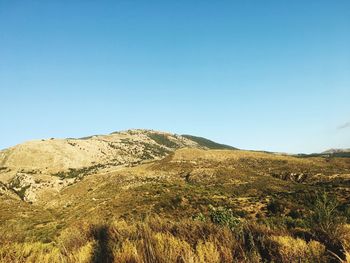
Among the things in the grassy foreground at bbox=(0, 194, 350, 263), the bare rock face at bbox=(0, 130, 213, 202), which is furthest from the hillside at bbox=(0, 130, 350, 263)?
the bare rock face at bbox=(0, 130, 213, 202)

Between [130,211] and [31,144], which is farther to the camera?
[31,144]

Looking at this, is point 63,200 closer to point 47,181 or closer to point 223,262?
point 47,181

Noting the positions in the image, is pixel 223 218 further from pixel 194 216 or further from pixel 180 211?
pixel 180 211

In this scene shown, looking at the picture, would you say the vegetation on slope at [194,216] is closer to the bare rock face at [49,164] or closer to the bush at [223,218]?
the bush at [223,218]

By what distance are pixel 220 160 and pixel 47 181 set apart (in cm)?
3676

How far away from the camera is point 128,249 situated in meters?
5.71

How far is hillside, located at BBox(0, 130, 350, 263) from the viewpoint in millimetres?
5895

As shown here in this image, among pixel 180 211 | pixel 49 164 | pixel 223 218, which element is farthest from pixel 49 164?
pixel 223 218

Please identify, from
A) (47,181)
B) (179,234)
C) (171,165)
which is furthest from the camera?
(171,165)

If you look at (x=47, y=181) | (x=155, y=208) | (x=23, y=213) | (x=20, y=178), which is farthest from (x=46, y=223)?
(x=20, y=178)

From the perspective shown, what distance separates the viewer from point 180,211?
31766 millimetres

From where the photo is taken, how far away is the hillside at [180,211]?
5.89 meters

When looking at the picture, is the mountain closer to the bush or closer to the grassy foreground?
the bush

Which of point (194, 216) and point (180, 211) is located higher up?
point (194, 216)
